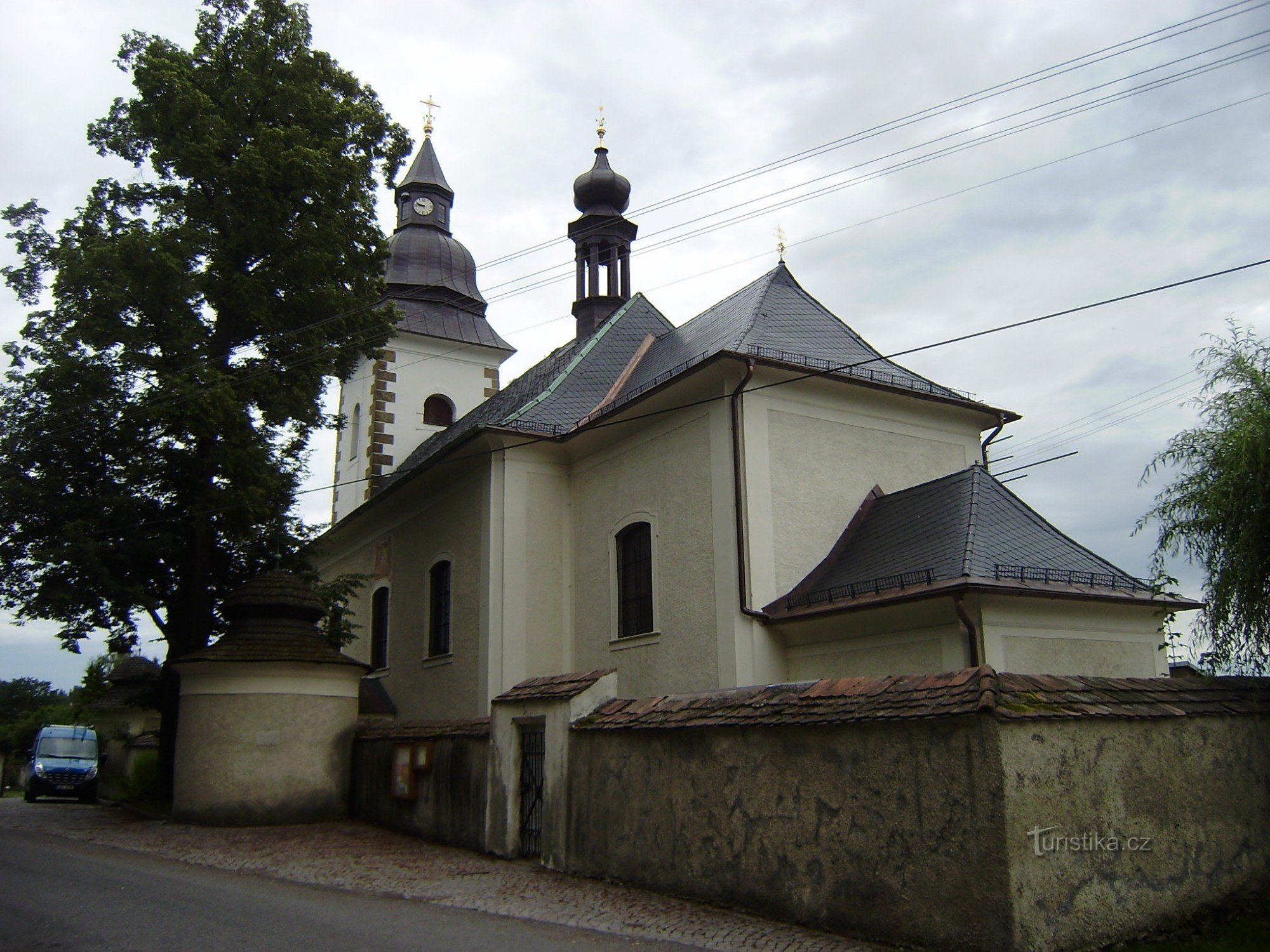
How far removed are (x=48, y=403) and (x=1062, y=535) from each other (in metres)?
14.7

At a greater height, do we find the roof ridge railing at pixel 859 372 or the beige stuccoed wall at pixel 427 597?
the roof ridge railing at pixel 859 372

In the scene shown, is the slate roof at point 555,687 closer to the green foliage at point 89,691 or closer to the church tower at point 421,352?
the church tower at point 421,352

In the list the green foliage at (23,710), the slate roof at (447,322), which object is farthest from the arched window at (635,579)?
the green foliage at (23,710)

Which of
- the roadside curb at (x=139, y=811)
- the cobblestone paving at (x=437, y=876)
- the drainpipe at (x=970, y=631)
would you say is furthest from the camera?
the roadside curb at (x=139, y=811)

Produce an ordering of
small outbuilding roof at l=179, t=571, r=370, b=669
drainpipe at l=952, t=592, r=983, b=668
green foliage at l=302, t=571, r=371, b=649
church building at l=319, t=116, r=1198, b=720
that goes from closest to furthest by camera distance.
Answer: drainpipe at l=952, t=592, r=983, b=668 → church building at l=319, t=116, r=1198, b=720 → small outbuilding roof at l=179, t=571, r=370, b=669 → green foliage at l=302, t=571, r=371, b=649

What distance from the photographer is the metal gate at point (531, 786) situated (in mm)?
10375

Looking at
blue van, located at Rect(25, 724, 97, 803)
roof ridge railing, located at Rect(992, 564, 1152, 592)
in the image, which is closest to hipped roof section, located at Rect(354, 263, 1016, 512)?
roof ridge railing, located at Rect(992, 564, 1152, 592)

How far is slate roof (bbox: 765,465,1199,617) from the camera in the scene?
37.2 ft

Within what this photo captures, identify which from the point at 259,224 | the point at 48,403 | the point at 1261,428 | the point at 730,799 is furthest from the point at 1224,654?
the point at 48,403

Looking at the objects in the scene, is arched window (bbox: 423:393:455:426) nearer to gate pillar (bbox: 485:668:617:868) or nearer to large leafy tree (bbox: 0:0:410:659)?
large leafy tree (bbox: 0:0:410:659)

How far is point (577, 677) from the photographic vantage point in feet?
33.6

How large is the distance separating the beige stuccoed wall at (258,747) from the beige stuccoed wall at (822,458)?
652 cm

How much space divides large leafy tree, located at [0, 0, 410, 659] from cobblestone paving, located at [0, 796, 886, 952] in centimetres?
385

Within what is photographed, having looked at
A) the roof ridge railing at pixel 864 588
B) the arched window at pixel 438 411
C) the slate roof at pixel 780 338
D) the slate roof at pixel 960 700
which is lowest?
the slate roof at pixel 960 700
